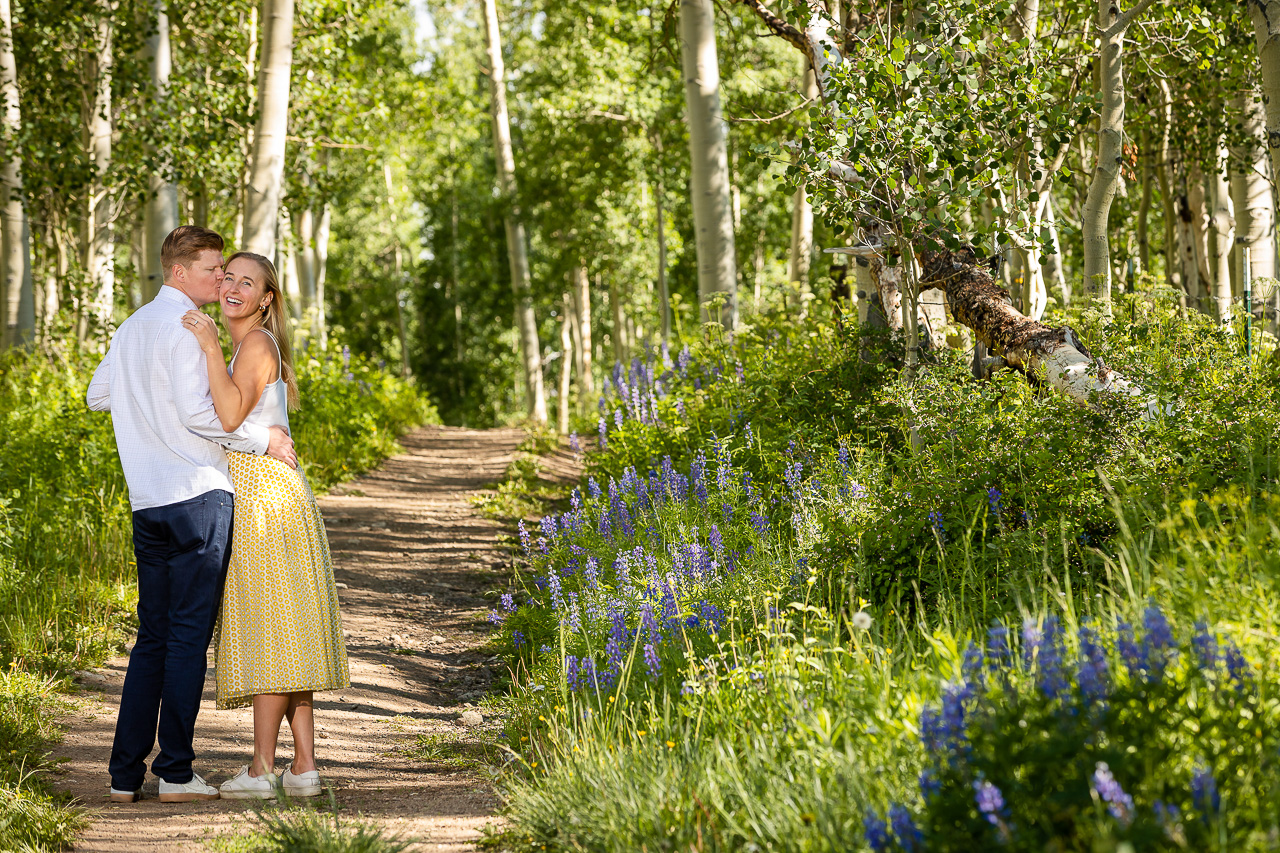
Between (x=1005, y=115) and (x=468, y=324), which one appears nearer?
(x=1005, y=115)

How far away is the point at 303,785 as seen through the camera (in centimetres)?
370

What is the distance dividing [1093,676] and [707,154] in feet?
26.9

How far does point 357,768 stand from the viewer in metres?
4.08

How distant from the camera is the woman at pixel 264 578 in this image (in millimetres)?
3674

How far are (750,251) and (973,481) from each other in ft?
76.6

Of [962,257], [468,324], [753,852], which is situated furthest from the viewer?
[468,324]

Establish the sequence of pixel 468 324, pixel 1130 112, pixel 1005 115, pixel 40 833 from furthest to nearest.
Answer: pixel 468 324 < pixel 1130 112 < pixel 1005 115 < pixel 40 833

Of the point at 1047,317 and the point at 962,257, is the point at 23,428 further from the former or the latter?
the point at 1047,317

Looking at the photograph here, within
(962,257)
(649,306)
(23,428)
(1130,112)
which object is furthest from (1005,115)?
(649,306)

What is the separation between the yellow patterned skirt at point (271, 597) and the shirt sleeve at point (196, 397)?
0.11 m

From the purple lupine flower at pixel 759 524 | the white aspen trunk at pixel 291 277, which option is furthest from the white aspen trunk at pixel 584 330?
the purple lupine flower at pixel 759 524

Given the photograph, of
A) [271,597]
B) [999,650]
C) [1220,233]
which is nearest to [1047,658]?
[999,650]

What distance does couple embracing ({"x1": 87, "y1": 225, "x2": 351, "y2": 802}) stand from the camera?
365cm

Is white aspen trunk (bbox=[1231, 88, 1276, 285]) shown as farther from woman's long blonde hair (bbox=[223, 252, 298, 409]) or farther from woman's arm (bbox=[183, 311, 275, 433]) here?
woman's arm (bbox=[183, 311, 275, 433])
